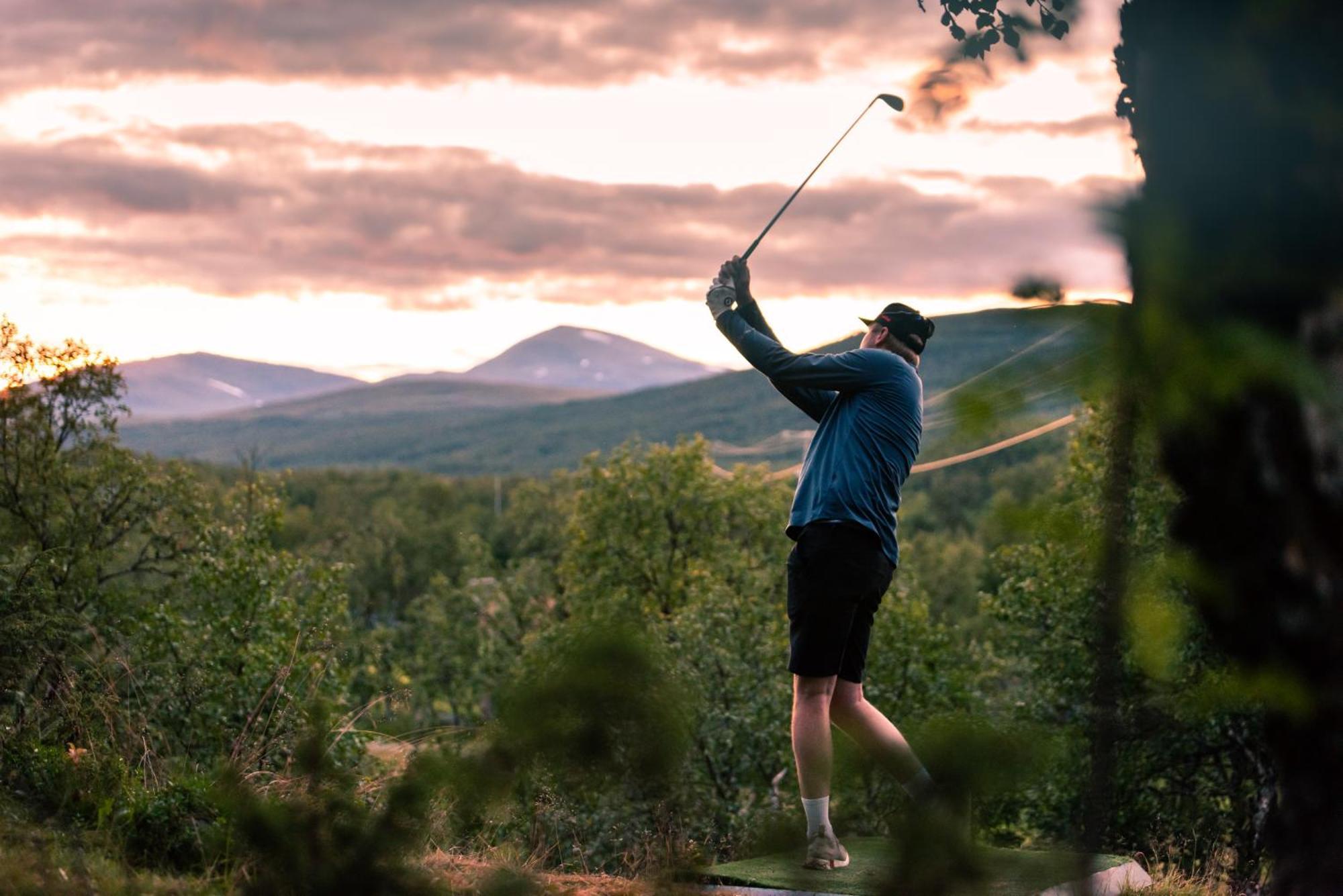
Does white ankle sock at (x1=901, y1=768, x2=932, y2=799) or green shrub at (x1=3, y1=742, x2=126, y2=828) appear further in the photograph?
green shrub at (x1=3, y1=742, x2=126, y2=828)

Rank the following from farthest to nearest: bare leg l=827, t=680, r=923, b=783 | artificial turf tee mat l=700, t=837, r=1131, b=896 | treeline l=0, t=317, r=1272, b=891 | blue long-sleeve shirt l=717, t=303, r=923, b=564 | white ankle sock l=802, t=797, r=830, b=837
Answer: blue long-sleeve shirt l=717, t=303, r=923, b=564 → bare leg l=827, t=680, r=923, b=783 → white ankle sock l=802, t=797, r=830, b=837 → treeline l=0, t=317, r=1272, b=891 → artificial turf tee mat l=700, t=837, r=1131, b=896

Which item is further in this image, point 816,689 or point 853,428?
point 853,428

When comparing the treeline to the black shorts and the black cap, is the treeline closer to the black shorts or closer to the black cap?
the black shorts

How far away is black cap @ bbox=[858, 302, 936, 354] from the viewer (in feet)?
18.4

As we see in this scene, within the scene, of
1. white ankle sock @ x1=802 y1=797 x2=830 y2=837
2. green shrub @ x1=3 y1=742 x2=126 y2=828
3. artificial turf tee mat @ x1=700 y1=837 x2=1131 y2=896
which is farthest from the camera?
green shrub @ x1=3 y1=742 x2=126 y2=828

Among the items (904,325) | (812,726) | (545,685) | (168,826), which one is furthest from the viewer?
(904,325)

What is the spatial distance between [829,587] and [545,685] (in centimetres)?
291

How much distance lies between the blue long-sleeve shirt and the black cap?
0.40 feet

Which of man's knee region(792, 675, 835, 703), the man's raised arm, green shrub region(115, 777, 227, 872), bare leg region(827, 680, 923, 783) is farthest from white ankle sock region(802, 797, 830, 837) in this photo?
green shrub region(115, 777, 227, 872)

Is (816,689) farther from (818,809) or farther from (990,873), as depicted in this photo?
(990,873)

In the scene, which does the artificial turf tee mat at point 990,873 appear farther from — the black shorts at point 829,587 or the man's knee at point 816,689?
the black shorts at point 829,587

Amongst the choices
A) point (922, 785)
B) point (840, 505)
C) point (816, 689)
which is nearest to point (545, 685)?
point (922, 785)

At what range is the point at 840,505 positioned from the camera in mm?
5371

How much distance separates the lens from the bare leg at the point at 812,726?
521cm
